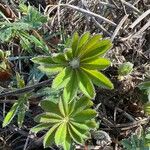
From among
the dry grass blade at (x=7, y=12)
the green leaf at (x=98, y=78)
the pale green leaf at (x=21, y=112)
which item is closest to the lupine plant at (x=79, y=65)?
the green leaf at (x=98, y=78)

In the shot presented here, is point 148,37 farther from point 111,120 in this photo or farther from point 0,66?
point 0,66

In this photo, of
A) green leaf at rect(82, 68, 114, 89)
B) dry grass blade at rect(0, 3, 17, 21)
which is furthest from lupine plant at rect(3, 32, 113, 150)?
dry grass blade at rect(0, 3, 17, 21)

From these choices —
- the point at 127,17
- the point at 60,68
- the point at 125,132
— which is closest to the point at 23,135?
the point at 125,132

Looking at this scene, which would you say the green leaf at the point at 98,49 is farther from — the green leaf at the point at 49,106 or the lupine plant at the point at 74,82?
the green leaf at the point at 49,106

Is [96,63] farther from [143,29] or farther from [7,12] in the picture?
[7,12]

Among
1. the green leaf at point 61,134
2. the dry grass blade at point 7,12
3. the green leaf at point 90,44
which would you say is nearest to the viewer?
the green leaf at point 90,44

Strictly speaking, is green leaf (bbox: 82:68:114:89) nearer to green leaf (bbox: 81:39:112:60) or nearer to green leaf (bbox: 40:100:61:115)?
green leaf (bbox: 81:39:112:60)

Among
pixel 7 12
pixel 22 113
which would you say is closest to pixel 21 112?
pixel 22 113
